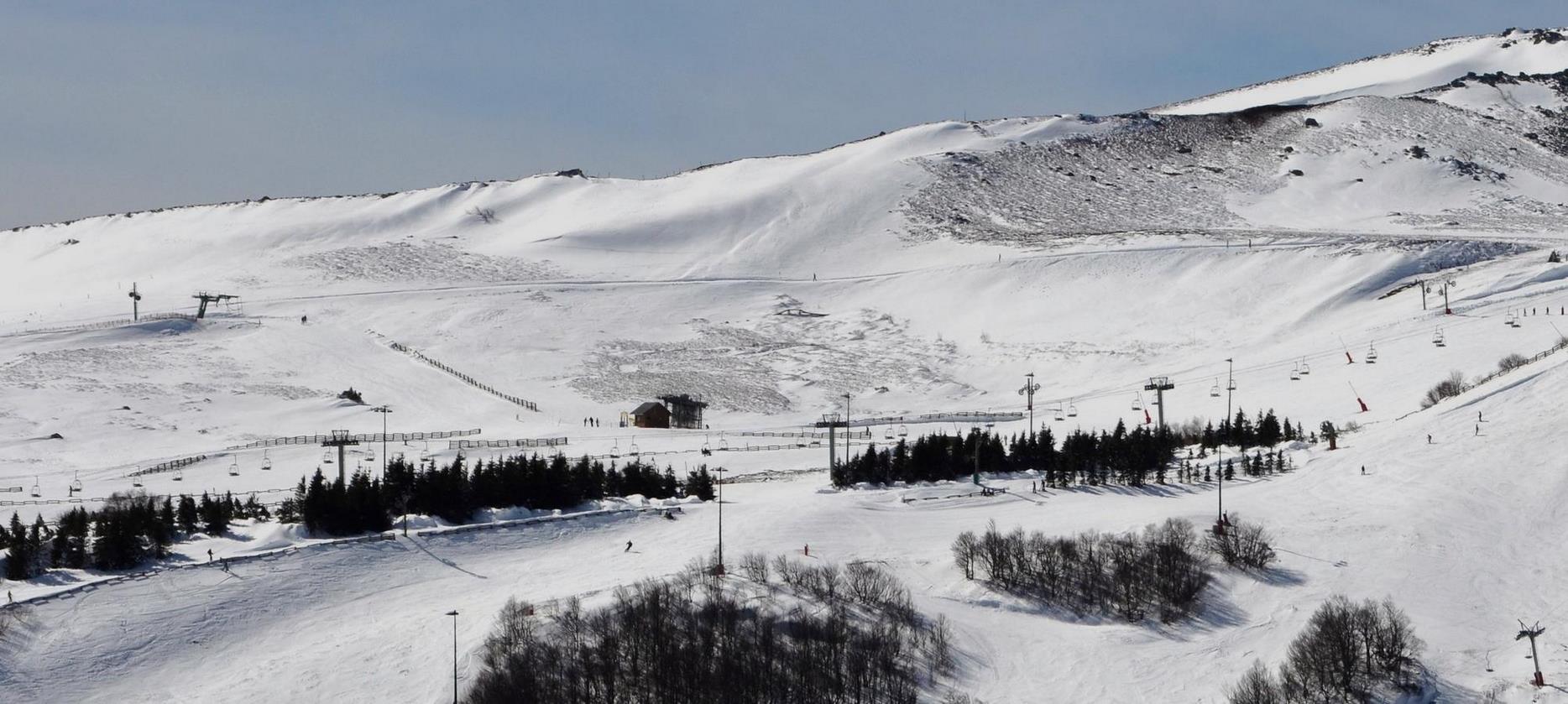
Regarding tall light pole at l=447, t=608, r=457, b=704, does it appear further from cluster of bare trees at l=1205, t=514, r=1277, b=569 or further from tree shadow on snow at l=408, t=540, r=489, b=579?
cluster of bare trees at l=1205, t=514, r=1277, b=569

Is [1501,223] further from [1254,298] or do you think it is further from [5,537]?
[5,537]

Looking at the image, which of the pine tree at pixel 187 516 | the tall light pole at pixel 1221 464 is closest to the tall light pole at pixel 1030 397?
the tall light pole at pixel 1221 464

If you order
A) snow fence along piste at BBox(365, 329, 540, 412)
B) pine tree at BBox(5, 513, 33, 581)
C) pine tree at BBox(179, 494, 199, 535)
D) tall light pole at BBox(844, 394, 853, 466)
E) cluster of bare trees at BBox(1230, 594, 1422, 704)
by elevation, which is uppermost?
snow fence along piste at BBox(365, 329, 540, 412)

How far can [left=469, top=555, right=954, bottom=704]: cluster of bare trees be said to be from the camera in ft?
145

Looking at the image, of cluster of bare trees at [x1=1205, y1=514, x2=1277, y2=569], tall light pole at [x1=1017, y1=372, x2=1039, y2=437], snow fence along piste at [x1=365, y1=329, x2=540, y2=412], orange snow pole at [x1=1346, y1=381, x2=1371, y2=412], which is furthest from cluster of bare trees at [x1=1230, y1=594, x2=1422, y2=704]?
snow fence along piste at [x1=365, y1=329, x2=540, y2=412]

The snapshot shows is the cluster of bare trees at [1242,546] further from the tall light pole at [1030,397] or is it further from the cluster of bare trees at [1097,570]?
the tall light pole at [1030,397]

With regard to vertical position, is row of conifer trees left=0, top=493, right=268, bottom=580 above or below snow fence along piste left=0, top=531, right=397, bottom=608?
above

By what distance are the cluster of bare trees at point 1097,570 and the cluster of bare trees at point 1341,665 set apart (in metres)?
5.02

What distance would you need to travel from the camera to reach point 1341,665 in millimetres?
49125

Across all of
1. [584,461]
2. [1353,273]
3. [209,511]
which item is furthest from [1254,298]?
[209,511]

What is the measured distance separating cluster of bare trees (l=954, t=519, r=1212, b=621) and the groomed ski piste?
98 cm

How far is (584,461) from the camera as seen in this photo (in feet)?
223

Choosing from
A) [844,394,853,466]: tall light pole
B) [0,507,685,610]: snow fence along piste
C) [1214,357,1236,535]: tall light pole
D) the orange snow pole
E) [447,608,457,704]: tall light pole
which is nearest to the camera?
[447,608,457,704]: tall light pole

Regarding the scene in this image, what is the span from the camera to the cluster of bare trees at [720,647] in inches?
1743
